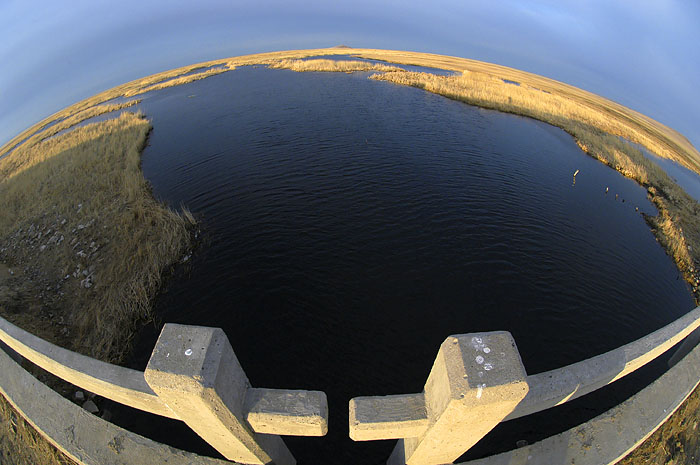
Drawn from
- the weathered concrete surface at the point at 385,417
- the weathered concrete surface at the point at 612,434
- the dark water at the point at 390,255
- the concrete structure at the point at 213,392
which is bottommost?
the weathered concrete surface at the point at 612,434

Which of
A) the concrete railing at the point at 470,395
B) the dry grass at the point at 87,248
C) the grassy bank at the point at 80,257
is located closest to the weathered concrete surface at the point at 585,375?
the concrete railing at the point at 470,395

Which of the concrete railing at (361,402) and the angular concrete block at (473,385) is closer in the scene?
the angular concrete block at (473,385)

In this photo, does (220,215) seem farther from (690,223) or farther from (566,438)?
(690,223)

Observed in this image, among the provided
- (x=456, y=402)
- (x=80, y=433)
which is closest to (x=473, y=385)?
(x=456, y=402)

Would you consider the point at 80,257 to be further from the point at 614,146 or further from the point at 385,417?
the point at 614,146

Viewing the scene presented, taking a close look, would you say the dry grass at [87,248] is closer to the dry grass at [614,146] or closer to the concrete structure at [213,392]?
the concrete structure at [213,392]

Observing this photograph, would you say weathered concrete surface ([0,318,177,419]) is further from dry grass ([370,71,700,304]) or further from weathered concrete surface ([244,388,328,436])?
dry grass ([370,71,700,304])

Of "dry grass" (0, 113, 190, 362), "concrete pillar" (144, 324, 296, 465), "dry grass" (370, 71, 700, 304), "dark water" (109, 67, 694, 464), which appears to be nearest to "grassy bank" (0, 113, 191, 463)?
"dry grass" (0, 113, 190, 362)
